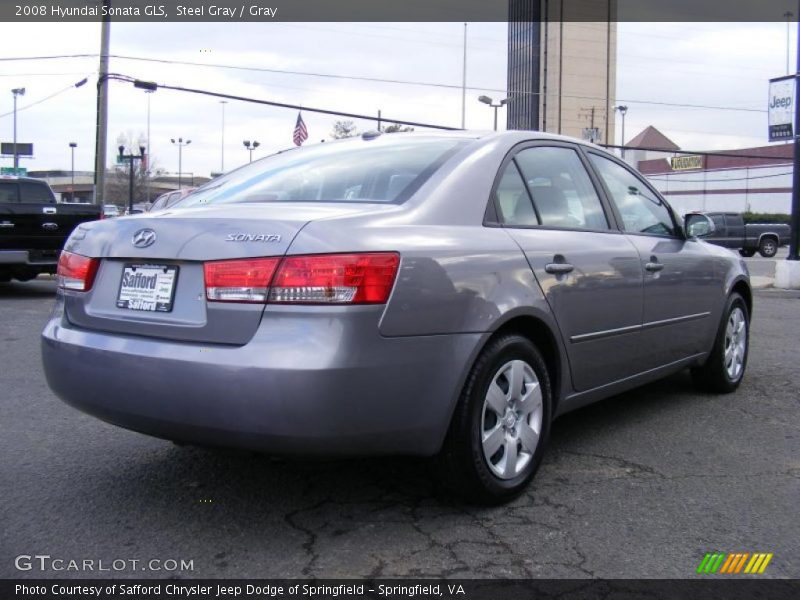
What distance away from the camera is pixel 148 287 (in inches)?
117

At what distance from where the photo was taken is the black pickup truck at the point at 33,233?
10.9 metres

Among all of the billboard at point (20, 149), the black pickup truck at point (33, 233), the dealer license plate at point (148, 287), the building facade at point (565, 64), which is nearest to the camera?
the dealer license plate at point (148, 287)

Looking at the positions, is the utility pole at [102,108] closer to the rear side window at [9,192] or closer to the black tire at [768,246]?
the rear side window at [9,192]

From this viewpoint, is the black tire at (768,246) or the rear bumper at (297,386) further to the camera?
the black tire at (768,246)

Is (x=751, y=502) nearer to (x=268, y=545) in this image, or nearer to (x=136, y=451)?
(x=268, y=545)

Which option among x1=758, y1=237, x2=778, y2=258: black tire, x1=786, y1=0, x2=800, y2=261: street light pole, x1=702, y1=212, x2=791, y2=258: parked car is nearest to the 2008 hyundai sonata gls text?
x1=786, y1=0, x2=800, y2=261: street light pole

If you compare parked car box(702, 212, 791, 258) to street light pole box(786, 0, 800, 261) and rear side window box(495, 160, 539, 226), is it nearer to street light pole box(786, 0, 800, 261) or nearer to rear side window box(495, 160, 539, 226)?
street light pole box(786, 0, 800, 261)

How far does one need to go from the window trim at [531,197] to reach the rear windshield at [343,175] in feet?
0.80

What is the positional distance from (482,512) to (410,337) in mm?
889

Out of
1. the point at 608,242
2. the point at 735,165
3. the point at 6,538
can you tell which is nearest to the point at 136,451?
the point at 6,538

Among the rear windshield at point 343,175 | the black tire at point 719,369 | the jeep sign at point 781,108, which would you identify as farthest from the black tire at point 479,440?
A: the jeep sign at point 781,108

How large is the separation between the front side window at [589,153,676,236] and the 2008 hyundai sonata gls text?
360 mm

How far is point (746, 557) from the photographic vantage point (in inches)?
110

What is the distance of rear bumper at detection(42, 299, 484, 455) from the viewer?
2605 millimetres
